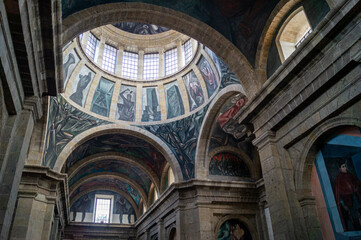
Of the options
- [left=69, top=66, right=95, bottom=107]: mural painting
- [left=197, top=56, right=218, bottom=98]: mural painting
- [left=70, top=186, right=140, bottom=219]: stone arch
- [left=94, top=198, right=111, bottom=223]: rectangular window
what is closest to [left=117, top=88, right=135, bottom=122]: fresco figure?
[left=69, top=66, right=95, bottom=107]: mural painting

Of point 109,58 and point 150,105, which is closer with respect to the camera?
point 150,105

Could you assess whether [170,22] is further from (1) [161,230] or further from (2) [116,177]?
(2) [116,177]

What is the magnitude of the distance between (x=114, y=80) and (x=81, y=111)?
288cm

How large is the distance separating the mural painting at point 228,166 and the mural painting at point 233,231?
2.48 metres

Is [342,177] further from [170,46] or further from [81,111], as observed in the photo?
[170,46]

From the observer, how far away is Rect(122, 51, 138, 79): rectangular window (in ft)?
60.9

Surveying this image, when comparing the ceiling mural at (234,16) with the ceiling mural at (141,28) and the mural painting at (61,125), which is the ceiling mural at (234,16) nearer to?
the mural painting at (61,125)

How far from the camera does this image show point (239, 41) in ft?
28.9

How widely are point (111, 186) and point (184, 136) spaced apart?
1354 cm

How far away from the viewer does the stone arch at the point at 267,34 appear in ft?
24.7

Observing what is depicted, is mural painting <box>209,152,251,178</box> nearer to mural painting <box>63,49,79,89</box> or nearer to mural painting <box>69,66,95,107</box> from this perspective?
mural painting <box>69,66,95,107</box>

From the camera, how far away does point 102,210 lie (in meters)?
26.8

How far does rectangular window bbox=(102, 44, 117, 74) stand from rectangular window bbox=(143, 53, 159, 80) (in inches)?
76.5

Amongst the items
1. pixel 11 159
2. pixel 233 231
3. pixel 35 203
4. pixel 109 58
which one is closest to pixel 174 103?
pixel 109 58
